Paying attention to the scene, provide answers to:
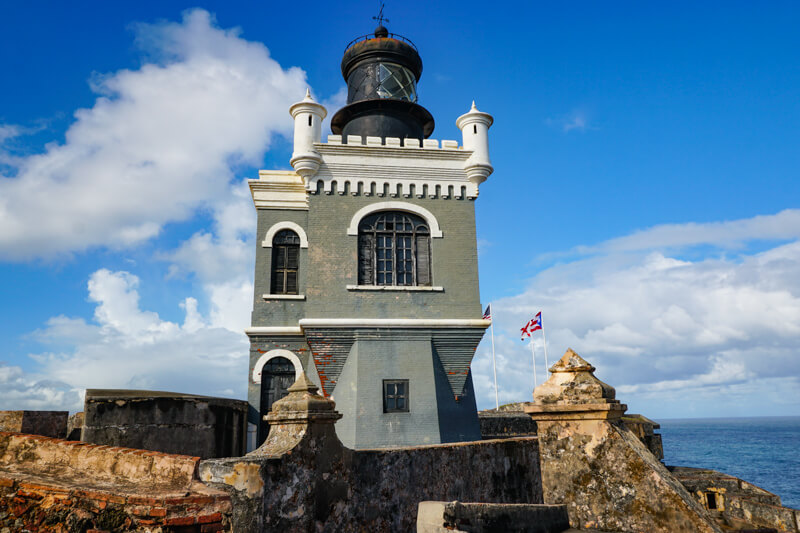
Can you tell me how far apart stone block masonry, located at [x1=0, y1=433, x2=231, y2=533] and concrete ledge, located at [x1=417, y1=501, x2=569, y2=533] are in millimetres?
1656

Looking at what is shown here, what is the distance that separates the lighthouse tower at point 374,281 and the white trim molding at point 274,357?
28 millimetres

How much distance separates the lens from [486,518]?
3.95 meters

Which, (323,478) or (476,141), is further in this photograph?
(476,141)

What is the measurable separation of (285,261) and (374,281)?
3358 millimetres

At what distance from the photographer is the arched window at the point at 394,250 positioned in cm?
1455

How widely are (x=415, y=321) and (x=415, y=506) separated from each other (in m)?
5.93

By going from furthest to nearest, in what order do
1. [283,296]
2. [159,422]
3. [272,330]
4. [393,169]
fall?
1. [283,296]
2. [272,330]
3. [393,169]
4. [159,422]

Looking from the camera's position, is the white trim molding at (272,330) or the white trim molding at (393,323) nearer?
the white trim molding at (393,323)

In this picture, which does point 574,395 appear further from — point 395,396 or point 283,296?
point 283,296

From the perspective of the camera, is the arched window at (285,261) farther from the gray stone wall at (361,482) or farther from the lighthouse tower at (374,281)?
the gray stone wall at (361,482)

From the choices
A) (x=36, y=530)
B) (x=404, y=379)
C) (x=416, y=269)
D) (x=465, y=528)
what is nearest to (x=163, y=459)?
(x=36, y=530)

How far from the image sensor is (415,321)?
46.2 ft

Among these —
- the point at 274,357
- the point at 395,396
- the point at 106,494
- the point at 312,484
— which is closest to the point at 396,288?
the point at 395,396

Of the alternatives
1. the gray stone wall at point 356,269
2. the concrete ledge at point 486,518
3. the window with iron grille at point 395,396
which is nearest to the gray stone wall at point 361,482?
the concrete ledge at point 486,518
